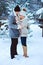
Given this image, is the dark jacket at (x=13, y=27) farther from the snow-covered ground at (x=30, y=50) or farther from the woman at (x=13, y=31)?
the snow-covered ground at (x=30, y=50)

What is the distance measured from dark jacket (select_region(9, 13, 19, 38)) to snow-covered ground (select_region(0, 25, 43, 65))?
0.10 m

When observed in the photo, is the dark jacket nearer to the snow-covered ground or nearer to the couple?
the couple

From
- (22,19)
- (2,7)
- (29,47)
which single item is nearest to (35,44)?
(29,47)

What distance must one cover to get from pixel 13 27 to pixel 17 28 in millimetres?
41

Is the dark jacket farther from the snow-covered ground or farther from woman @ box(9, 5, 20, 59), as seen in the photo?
the snow-covered ground

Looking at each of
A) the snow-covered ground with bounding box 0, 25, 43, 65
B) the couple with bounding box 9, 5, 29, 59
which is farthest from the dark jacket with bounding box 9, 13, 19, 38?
the snow-covered ground with bounding box 0, 25, 43, 65

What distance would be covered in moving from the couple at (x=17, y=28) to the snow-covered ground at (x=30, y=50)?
0.04 meters

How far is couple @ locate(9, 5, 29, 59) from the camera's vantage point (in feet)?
7.53

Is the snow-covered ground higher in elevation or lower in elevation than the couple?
lower

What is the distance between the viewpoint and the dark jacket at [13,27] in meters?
2.28

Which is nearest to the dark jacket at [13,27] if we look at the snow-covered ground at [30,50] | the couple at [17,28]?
the couple at [17,28]

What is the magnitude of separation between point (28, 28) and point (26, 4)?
27 centimetres

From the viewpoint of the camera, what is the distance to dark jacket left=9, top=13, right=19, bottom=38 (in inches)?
89.8

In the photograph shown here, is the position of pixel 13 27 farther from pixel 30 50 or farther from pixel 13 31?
pixel 30 50
